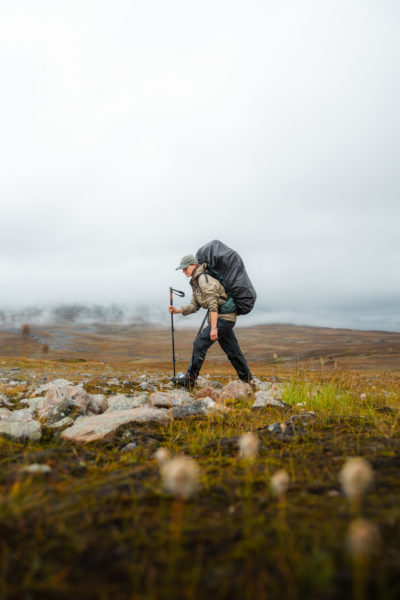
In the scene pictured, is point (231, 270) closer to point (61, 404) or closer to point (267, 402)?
point (267, 402)

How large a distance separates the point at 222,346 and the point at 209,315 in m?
1.03

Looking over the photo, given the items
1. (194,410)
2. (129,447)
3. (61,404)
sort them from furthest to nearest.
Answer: (194,410) < (61,404) < (129,447)

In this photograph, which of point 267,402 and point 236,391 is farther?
point 236,391

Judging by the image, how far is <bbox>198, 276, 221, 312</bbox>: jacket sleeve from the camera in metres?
9.20

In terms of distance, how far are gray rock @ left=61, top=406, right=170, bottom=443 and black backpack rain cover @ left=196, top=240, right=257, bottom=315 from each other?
16.2ft

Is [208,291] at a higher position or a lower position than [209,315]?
higher

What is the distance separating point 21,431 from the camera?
423 centimetres

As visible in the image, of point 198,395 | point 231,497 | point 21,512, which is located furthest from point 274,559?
point 198,395

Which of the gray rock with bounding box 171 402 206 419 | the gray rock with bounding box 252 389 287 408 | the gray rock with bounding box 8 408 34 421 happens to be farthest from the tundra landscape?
the gray rock with bounding box 252 389 287 408

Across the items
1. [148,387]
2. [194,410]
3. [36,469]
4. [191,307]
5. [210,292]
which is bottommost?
[148,387]

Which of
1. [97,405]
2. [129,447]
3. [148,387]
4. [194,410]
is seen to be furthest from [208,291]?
[129,447]

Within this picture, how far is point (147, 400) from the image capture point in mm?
7094

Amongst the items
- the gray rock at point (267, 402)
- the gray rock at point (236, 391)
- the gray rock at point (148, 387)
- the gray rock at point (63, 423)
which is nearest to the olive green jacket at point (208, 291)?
the gray rock at point (236, 391)

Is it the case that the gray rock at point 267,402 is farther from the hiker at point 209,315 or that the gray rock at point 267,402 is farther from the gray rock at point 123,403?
the hiker at point 209,315
